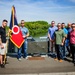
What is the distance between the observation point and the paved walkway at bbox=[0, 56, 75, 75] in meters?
8.66

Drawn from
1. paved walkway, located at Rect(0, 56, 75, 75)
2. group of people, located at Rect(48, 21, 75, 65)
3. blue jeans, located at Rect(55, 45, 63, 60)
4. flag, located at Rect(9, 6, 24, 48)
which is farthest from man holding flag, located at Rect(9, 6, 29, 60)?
blue jeans, located at Rect(55, 45, 63, 60)

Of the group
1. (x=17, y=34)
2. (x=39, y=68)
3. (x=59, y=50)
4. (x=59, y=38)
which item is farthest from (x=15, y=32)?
(x=39, y=68)

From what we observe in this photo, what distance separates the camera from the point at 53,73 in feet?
27.9

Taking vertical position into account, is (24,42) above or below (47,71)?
above

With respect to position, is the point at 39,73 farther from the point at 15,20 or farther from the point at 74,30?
the point at 15,20

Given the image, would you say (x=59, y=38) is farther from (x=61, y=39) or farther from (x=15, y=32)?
(x=15, y=32)

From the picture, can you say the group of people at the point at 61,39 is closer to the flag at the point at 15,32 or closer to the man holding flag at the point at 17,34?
the man holding flag at the point at 17,34

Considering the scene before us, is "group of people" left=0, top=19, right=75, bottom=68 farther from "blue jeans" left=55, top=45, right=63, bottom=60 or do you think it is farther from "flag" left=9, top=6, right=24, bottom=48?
"flag" left=9, top=6, right=24, bottom=48

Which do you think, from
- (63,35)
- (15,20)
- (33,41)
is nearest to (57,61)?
(63,35)

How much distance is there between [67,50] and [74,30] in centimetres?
217

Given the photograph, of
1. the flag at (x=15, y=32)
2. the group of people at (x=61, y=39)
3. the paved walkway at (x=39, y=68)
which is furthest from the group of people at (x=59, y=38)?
the paved walkway at (x=39, y=68)

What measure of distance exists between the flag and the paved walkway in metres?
0.98

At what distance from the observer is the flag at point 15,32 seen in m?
11.2

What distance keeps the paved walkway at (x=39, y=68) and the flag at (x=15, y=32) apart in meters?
0.98
